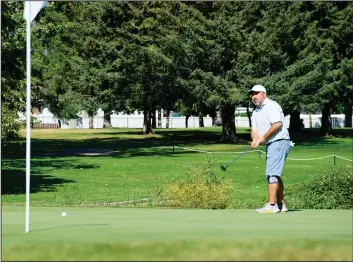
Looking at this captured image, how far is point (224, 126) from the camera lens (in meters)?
62.8

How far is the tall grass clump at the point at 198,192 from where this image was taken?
18344mm

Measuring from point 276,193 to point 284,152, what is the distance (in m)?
0.65

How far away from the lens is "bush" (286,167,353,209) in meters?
19.3

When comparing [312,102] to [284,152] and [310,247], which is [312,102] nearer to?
A: [284,152]

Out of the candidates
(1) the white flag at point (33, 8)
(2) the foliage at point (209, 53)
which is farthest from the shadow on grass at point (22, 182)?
(1) the white flag at point (33, 8)

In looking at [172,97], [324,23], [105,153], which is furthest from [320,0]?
[105,153]

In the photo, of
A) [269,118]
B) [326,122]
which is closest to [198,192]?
[269,118]

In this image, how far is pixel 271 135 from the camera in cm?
1284

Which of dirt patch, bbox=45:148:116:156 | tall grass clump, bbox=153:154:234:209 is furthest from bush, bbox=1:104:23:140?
dirt patch, bbox=45:148:116:156

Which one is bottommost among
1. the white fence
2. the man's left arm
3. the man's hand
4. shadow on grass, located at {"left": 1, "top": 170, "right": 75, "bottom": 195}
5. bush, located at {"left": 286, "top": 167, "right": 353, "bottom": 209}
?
shadow on grass, located at {"left": 1, "top": 170, "right": 75, "bottom": 195}

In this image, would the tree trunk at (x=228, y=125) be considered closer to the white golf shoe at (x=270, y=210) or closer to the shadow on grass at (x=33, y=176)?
the shadow on grass at (x=33, y=176)

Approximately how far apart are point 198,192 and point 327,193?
10.4ft

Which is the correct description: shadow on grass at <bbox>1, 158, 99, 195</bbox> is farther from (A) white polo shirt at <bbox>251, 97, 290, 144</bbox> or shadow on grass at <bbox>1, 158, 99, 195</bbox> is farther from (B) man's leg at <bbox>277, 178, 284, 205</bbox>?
(A) white polo shirt at <bbox>251, 97, 290, 144</bbox>

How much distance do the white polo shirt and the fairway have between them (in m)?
1.22
